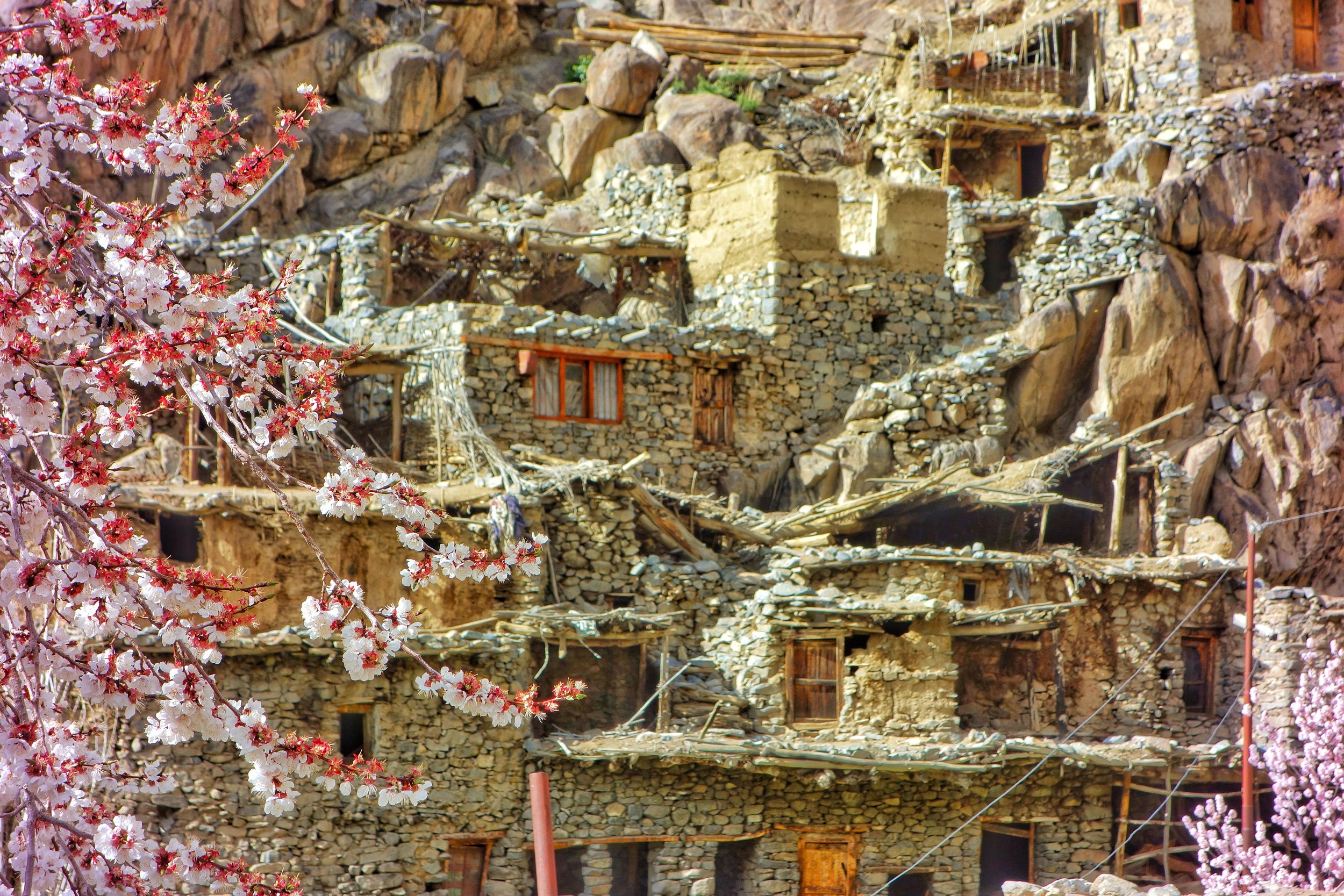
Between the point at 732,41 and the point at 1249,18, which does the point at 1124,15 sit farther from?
the point at 732,41

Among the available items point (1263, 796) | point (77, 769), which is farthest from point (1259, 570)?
point (77, 769)

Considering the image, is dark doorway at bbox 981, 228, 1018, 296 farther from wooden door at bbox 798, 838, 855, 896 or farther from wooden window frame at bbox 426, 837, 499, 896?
wooden window frame at bbox 426, 837, 499, 896

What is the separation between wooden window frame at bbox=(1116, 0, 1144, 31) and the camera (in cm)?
3344

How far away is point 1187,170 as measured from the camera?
30.4m

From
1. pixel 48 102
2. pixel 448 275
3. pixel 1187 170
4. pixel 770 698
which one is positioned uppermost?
pixel 1187 170

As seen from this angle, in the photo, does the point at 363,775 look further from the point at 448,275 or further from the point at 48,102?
the point at 448,275

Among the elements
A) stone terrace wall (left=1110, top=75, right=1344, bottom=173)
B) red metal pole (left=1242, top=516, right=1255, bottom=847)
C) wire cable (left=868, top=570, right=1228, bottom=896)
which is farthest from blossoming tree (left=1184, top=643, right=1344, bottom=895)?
stone terrace wall (left=1110, top=75, right=1344, bottom=173)

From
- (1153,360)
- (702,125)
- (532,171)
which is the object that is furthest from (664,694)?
(702,125)

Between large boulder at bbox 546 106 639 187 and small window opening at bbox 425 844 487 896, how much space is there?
16.8 meters

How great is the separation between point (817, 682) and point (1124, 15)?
60.3 feet

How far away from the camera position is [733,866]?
2255 centimetres

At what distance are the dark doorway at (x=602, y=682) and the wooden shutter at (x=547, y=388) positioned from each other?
185 inches

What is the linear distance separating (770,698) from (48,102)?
16152 millimetres

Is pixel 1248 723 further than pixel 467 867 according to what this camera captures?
No
